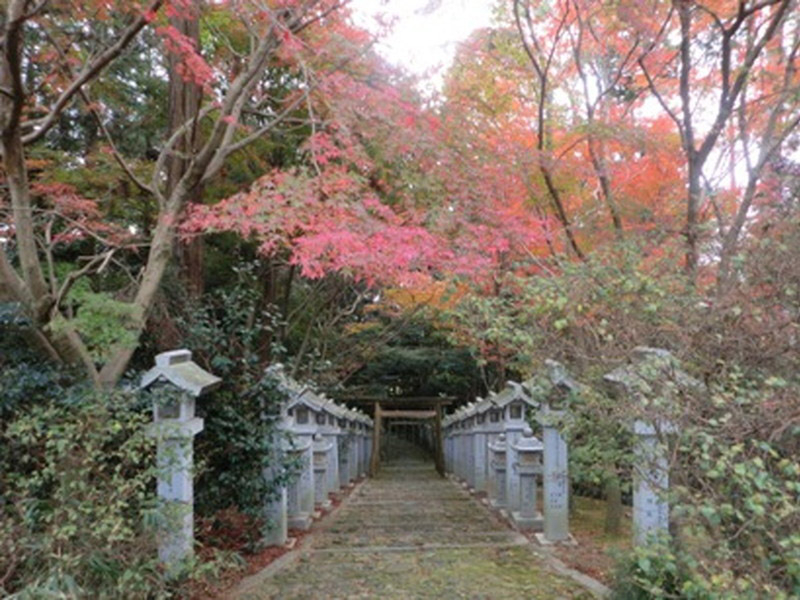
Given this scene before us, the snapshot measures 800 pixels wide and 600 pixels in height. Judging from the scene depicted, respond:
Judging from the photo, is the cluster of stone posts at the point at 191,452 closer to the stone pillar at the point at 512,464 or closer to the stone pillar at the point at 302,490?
the stone pillar at the point at 302,490

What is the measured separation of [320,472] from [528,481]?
11.5 feet

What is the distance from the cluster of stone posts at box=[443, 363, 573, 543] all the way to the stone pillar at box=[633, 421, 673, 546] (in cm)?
71

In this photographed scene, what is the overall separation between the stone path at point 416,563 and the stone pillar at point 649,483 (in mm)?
823

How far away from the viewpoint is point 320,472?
30.5 ft

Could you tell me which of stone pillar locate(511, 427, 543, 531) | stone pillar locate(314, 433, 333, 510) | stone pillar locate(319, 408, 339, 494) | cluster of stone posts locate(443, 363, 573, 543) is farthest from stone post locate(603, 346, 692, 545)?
stone pillar locate(319, 408, 339, 494)

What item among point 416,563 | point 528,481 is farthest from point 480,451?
point 416,563

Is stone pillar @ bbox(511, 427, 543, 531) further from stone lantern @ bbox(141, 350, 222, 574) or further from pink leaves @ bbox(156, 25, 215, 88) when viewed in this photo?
pink leaves @ bbox(156, 25, 215, 88)

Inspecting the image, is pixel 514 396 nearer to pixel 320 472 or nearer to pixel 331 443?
pixel 320 472

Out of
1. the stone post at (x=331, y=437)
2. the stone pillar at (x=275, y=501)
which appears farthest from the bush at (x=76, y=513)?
the stone post at (x=331, y=437)

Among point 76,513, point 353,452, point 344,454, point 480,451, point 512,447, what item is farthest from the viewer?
point 353,452

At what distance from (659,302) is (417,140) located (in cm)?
353

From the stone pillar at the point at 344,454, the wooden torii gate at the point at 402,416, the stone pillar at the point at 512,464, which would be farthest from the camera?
the wooden torii gate at the point at 402,416

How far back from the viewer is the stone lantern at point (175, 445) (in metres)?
4.30

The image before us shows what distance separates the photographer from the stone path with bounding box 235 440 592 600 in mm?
4672
